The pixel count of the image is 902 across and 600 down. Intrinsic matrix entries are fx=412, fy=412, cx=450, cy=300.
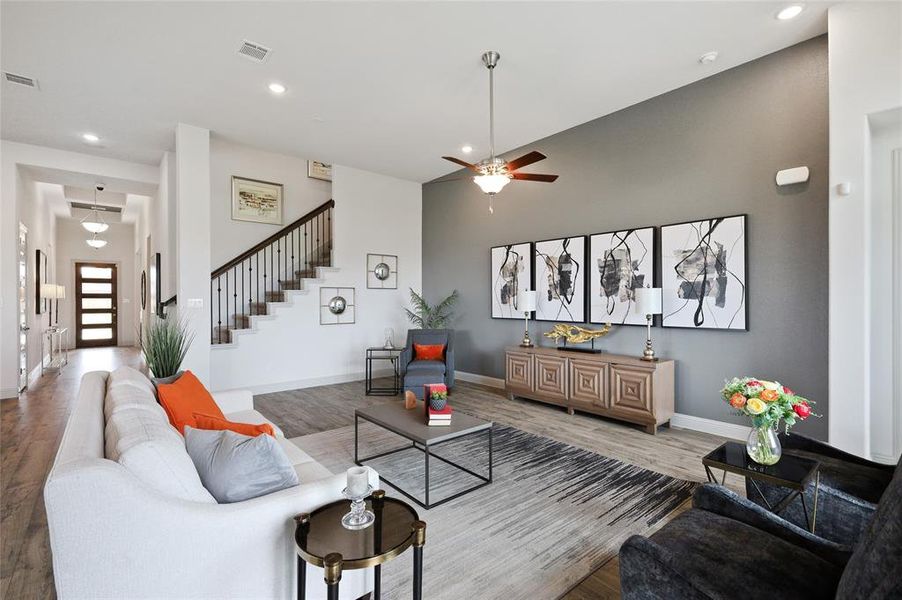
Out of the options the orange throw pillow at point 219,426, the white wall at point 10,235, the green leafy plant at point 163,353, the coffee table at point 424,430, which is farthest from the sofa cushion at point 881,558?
→ the white wall at point 10,235

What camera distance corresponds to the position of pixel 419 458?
137 inches

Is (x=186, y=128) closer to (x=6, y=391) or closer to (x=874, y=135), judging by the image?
(x=6, y=391)

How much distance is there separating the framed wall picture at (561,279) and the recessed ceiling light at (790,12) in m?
2.55

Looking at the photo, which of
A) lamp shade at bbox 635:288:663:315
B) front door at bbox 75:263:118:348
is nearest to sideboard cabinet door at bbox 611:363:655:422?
lamp shade at bbox 635:288:663:315

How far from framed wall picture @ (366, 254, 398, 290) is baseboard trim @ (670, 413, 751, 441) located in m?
4.72

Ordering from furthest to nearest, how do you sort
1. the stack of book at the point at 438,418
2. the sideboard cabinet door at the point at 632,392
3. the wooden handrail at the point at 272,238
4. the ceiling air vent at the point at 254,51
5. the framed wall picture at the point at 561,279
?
the wooden handrail at the point at 272,238 → the framed wall picture at the point at 561,279 → the sideboard cabinet door at the point at 632,392 → the ceiling air vent at the point at 254,51 → the stack of book at the point at 438,418

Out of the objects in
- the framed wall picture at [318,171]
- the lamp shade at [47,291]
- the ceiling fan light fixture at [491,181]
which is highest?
the framed wall picture at [318,171]

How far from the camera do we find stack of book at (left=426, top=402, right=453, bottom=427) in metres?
3.00

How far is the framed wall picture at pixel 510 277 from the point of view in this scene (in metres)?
5.78

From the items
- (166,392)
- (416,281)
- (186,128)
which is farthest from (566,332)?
(186,128)

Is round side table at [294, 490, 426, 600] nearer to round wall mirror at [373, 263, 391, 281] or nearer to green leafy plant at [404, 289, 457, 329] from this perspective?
green leafy plant at [404, 289, 457, 329]

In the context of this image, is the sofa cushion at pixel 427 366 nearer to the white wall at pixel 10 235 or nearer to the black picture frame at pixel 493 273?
the black picture frame at pixel 493 273

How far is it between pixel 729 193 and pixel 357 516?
4291 mm

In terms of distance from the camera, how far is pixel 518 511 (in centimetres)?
260
